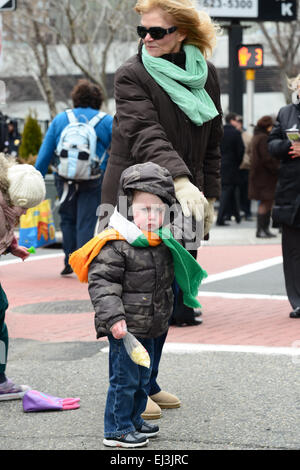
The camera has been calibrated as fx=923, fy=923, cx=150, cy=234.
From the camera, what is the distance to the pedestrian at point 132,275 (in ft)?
13.4

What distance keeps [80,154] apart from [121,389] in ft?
17.8

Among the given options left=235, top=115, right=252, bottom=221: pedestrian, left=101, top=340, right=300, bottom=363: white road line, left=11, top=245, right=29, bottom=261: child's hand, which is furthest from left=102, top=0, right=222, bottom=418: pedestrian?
left=235, top=115, right=252, bottom=221: pedestrian

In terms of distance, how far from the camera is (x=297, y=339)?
671 cm

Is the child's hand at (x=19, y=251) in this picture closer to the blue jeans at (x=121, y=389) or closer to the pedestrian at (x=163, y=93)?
the pedestrian at (x=163, y=93)

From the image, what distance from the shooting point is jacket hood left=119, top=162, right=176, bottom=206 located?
408 centimetres

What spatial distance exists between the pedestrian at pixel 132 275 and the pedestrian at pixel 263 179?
1039 cm

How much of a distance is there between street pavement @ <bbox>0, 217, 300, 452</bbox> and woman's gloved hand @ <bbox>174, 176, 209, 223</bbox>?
3.48 feet

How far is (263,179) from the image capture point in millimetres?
14719

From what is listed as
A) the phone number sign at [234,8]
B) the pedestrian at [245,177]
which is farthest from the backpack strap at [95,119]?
the phone number sign at [234,8]

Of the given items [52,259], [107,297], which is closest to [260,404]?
[107,297]

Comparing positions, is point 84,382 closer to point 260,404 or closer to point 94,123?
point 260,404

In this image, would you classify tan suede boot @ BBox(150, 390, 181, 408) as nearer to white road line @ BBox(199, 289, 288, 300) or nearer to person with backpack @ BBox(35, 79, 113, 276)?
white road line @ BBox(199, 289, 288, 300)

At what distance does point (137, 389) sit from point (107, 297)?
513 millimetres

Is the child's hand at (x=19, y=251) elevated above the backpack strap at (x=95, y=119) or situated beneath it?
situated beneath
